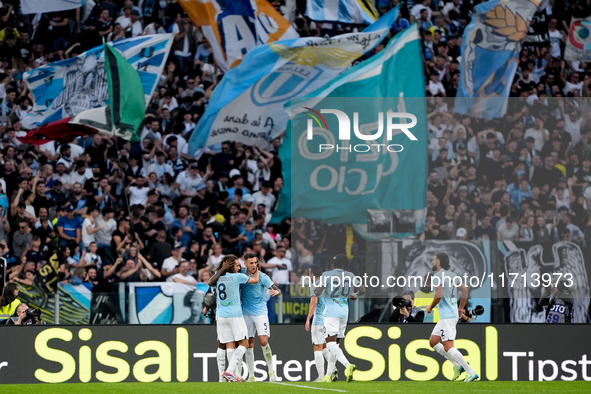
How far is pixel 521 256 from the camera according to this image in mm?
12562

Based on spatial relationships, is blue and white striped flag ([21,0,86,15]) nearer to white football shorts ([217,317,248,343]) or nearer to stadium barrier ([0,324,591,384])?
stadium barrier ([0,324,591,384])

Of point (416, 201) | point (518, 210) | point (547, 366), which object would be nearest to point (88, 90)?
point (416, 201)

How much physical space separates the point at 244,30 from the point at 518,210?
260 inches

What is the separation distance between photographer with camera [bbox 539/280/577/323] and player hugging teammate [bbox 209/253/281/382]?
4254 mm

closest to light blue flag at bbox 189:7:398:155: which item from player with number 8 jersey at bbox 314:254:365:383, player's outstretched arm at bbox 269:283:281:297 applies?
player with number 8 jersey at bbox 314:254:365:383

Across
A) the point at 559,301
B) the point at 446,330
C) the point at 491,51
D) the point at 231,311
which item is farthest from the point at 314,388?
the point at 491,51

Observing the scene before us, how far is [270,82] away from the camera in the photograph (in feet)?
48.6

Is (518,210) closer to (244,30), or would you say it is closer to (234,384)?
(234,384)

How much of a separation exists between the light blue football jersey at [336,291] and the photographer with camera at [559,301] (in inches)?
→ 118

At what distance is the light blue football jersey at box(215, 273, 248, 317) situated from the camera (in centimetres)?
1105

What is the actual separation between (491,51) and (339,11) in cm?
294

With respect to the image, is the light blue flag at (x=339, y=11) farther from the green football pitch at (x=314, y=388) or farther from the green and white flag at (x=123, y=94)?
the green football pitch at (x=314, y=388)

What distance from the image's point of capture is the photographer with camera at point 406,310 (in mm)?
13039

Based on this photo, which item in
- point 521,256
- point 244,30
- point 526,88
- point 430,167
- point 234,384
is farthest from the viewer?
point 526,88
